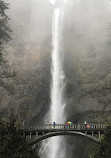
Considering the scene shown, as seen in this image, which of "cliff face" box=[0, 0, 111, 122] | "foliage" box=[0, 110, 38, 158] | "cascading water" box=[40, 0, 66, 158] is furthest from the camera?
"cliff face" box=[0, 0, 111, 122]

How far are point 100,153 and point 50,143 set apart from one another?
10.2 m

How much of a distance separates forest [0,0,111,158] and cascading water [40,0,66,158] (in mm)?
883

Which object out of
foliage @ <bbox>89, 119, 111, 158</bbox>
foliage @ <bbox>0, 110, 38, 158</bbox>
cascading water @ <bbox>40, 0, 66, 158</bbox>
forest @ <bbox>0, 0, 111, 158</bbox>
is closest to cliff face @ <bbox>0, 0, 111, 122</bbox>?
forest @ <bbox>0, 0, 111, 158</bbox>

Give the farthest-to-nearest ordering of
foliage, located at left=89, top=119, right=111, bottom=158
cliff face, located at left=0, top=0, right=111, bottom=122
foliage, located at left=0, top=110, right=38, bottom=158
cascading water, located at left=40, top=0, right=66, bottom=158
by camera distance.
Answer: cliff face, located at left=0, top=0, right=111, bottom=122 → cascading water, located at left=40, top=0, right=66, bottom=158 → foliage, located at left=89, top=119, right=111, bottom=158 → foliage, located at left=0, top=110, right=38, bottom=158

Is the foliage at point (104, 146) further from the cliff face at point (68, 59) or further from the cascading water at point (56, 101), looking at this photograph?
the cliff face at point (68, 59)

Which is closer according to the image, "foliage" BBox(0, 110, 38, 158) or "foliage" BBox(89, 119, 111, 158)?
"foliage" BBox(0, 110, 38, 158)

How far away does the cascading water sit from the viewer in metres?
21.8

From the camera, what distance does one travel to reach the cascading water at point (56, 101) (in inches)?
858

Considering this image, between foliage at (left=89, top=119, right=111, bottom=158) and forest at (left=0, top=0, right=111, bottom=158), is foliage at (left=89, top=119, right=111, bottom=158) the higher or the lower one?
the lower one

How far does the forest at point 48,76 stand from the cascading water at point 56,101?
2.90ft

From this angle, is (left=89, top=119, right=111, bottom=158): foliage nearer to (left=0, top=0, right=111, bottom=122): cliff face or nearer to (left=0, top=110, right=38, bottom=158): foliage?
(left=0, top=110, right=38, bottom=158): foliage

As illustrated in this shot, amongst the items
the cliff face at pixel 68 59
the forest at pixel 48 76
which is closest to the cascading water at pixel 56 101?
the forest at pixel 48 76

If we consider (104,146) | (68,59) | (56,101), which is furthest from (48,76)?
(104,146)

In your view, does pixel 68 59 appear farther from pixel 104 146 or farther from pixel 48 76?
pixel 104 146
